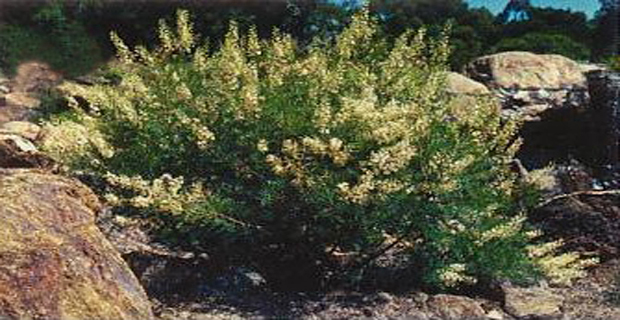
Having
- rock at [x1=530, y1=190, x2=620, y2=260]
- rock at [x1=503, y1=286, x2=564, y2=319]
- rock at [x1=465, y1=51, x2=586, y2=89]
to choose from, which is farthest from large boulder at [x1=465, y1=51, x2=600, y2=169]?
rock at [x1=503, y1=286, x2=564, y2=319]

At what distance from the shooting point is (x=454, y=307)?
5.97 m

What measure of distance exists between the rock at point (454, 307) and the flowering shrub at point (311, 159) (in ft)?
0.38

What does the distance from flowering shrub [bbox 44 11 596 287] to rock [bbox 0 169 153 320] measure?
0.68 m

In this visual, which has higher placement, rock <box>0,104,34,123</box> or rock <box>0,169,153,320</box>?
rock <box>0,169,153,320</box>

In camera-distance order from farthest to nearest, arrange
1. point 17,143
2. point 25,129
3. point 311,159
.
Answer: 1. point 25,129
2. point 17,143
3. point 311,159

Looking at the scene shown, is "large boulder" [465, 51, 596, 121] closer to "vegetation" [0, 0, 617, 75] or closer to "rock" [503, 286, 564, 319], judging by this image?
"vegetation" [0, 0, 617, 75]

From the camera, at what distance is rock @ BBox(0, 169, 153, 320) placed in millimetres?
3814

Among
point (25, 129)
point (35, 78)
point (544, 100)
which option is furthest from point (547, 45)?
point (25, 129)

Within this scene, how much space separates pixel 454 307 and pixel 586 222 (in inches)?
90.4

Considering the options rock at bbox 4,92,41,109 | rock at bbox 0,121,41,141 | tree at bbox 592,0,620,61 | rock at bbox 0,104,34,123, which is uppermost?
tree at bbox 592,0,620,61

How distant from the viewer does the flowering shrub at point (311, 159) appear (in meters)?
5.50

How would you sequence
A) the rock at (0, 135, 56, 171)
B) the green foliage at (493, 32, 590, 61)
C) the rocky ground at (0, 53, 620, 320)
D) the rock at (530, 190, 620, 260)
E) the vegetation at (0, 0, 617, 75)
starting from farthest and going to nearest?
the green foliage at (493, 32, 590, 61)
the vegetation at (0, 0, 617, 75)
the rock at (530, 190, 620, 260)
the rock at (0, 135, 56, 171)
the rocky ground at (0, 53, 620, 320)

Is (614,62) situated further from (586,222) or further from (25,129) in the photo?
(25,129)

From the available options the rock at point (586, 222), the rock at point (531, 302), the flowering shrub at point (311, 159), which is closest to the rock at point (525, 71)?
the rock at point (586, 222)
